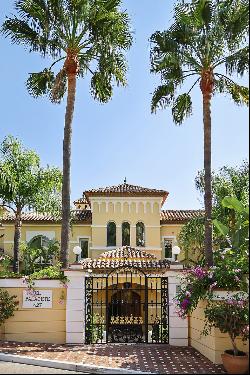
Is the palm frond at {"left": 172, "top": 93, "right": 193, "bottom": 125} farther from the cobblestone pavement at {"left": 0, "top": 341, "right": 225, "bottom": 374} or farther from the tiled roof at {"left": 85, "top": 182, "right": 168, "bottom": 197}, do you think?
the tiled roof at {"left": 85, "top": 182, "right": 168, "bottom": 197}

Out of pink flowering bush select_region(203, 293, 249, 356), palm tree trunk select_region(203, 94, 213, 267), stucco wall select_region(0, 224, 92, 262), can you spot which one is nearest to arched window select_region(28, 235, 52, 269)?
stucco wall select_region(0, 224, 92, 262)

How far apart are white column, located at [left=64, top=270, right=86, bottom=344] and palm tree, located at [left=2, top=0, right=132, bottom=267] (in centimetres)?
195

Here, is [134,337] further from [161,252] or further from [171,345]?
[161,252]

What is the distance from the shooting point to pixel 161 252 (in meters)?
33.3

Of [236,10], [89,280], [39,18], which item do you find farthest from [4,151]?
[236,10]

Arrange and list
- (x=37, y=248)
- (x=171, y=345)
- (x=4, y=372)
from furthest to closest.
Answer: (x=37, y=248)
(x=171, y=345)
(x=4, y=372)

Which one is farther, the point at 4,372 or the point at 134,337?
the point at 134,337

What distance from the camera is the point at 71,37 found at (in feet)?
55.8

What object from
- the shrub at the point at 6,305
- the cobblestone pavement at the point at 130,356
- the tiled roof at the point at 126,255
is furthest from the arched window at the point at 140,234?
the shrub at the point at 6,305

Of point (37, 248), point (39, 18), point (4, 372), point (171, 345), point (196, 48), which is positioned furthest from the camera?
point (37, 248)

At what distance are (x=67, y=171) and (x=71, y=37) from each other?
4943mm

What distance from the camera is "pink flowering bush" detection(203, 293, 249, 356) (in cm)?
1048

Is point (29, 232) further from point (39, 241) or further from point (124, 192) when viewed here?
point (124, 192)

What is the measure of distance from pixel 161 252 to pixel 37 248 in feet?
28.7
